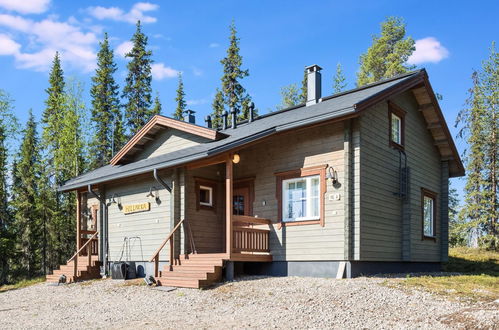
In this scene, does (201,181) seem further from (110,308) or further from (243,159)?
(110,308)

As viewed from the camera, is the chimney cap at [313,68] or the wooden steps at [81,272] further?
the wooden steps at [81,272]

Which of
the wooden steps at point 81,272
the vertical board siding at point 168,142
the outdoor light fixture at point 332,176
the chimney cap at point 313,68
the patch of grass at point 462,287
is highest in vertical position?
the chimney cap at point 313,68

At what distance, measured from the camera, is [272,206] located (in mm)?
13094

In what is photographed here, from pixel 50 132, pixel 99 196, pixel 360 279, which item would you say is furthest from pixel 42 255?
pixel 360 279

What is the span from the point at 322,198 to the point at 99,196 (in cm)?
844

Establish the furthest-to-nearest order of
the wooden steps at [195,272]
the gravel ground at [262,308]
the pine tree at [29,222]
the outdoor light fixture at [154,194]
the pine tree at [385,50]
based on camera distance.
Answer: the pine tree at [385,50] → the pine tree at [29,222] → the outdoor light fixture at [154,194] → the wooden steps at [195,272] → the gravel ground at [262,308]

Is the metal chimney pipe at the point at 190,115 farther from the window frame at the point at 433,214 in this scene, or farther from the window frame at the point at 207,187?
the window frame at the point at 433,214

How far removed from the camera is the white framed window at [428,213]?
15.6 metres

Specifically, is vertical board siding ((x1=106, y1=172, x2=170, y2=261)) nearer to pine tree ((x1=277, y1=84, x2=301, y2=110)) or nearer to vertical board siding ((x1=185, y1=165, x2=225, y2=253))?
vertical board siding ((x1=185, y1=165, x2=225, y2=253))

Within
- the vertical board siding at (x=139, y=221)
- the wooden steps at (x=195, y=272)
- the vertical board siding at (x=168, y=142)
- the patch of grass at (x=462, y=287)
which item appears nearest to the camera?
the patch of grass at (x=462, y=287)

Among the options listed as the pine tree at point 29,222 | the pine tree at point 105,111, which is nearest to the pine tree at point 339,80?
the pine tree at point 105,111

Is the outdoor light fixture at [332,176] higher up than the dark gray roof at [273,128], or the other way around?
the dark gray roof at [273,128]

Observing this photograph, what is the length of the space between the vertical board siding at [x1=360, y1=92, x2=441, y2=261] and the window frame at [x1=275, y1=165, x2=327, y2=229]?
3.23 ft

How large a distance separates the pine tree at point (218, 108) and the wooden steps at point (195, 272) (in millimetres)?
22846
